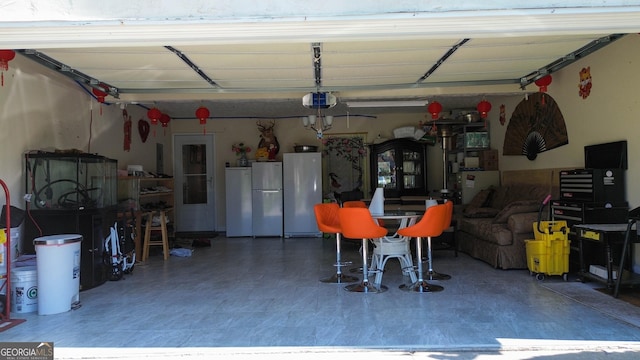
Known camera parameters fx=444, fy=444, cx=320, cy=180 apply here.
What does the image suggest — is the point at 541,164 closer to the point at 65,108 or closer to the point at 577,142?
the point at 577,142

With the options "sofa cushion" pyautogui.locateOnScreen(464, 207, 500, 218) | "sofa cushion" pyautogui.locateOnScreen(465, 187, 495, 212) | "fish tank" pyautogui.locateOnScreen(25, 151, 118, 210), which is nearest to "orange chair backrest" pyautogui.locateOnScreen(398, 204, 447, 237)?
"sofa cushion" pyautogui.locateOnScreen(464, 207, 500, 218)

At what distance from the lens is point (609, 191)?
493cm

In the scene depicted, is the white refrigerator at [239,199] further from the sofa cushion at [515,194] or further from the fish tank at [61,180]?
the sofa cushion at [515,194]

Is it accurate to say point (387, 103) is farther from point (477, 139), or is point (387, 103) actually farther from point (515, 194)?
point (477, 139)

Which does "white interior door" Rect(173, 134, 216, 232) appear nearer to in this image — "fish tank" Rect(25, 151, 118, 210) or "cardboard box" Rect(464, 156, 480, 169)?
"fish tank" Rect(25, 151, 118, 210)

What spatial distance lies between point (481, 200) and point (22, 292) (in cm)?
683

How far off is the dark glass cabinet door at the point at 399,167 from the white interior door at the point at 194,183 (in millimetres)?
3743

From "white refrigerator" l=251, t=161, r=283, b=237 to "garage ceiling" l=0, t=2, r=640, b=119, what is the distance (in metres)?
3.38

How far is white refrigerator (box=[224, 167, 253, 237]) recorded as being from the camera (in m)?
9.52

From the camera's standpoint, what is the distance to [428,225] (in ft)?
15.3

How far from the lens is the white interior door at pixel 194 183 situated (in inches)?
400

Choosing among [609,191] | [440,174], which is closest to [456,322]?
[609,191]

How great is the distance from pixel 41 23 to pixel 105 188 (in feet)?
10.3

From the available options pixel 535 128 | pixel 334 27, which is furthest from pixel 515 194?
pixel 334 27
